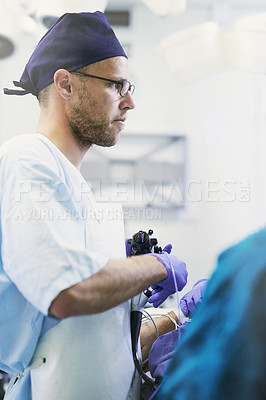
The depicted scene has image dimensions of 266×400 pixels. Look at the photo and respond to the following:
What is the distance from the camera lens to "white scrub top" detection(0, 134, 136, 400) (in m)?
0.70

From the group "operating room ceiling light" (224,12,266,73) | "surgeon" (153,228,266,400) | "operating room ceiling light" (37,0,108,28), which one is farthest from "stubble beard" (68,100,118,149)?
"operating room ceiling light" (224,12,266,73)

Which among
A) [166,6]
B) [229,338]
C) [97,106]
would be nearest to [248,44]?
[166,6]

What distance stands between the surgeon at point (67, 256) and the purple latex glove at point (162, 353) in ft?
0.19

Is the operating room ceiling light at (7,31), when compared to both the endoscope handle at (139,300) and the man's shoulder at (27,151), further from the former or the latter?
the endoscope handle at (139,300)

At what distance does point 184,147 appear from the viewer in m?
2.66

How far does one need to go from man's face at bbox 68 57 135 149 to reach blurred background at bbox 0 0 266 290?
4.76ft

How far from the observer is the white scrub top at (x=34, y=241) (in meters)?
0.70

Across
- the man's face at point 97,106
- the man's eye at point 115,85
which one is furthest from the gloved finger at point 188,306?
the man's eye at point 115,85

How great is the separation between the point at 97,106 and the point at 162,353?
688 mm

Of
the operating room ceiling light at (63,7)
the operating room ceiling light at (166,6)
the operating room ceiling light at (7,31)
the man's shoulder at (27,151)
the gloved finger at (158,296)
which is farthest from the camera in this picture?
the operating room ceiling light at (7,31)

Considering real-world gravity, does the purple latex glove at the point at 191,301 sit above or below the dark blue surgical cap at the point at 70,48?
below

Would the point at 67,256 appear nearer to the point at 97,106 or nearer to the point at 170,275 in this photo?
the point at 170,275

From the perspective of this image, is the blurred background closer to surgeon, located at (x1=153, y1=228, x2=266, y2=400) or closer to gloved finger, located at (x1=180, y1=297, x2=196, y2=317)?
gloved finger, located at (x1=180, y1=297, x2=196, y2=317)

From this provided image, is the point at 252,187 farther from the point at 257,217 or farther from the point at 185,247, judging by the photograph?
the point at 185,247
